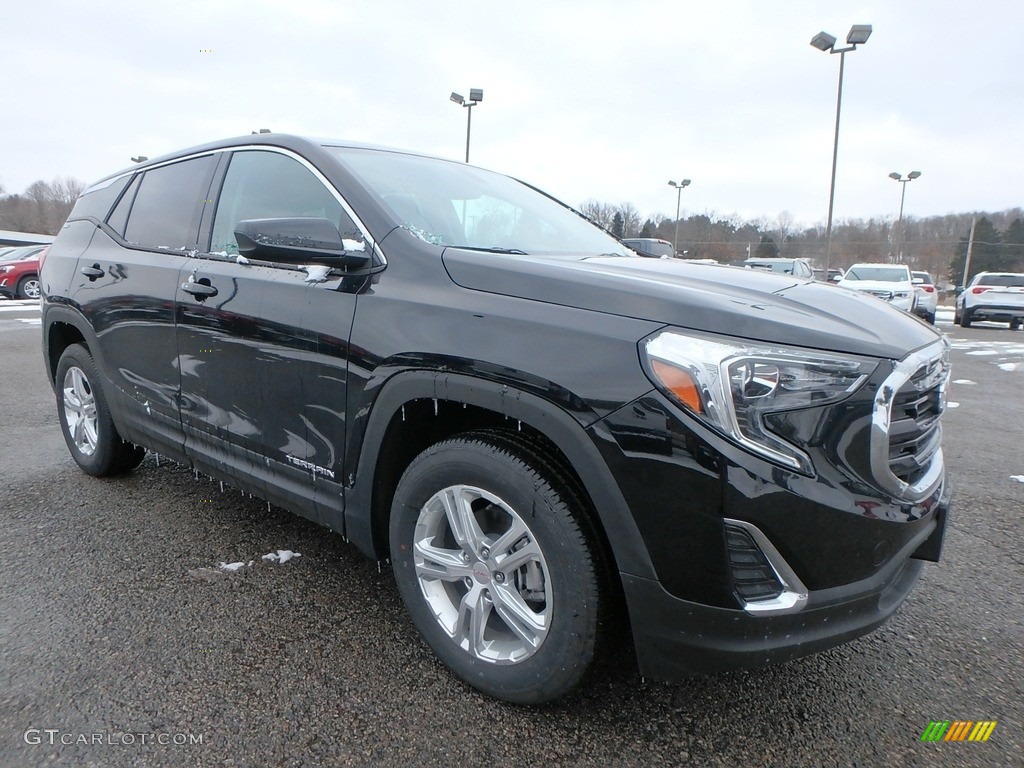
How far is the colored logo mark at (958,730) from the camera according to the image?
194cm

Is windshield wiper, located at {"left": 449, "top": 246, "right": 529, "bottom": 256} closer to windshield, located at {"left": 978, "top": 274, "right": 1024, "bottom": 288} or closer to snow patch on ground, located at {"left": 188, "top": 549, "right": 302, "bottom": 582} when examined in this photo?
snow patch on ground, located at {"left": 188, "top": 549, "right": 302, "bottom": 582}

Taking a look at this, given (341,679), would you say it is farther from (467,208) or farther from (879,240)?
(879,240)

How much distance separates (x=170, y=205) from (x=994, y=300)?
2036cm

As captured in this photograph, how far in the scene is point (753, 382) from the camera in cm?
161

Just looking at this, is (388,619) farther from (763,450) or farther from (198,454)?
(763,450)

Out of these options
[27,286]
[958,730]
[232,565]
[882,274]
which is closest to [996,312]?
[882,274]

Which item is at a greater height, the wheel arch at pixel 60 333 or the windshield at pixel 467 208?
the windshield at pixel 467 208

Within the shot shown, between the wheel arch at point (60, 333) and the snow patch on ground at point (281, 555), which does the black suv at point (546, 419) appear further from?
the wheel arch at point (60, 333)

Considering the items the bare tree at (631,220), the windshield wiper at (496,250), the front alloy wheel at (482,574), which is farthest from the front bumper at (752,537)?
the bare tree at (631,220)

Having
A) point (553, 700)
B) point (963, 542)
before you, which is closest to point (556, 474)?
point (553, 700)

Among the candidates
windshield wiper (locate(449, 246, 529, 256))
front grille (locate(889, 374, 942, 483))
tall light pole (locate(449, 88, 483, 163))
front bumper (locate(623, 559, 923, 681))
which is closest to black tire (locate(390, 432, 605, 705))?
front bumper (locate(623, 559, 923, 681))

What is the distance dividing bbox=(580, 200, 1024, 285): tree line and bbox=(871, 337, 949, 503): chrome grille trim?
49683 millimetres

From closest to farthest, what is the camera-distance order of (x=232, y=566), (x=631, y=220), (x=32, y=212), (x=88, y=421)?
1. (x=232, y=566)
2. (x=88, y=421)
3. (x=631, y=220)
4. (x=32, y=212)

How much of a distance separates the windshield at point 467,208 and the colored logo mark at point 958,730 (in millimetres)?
1950
